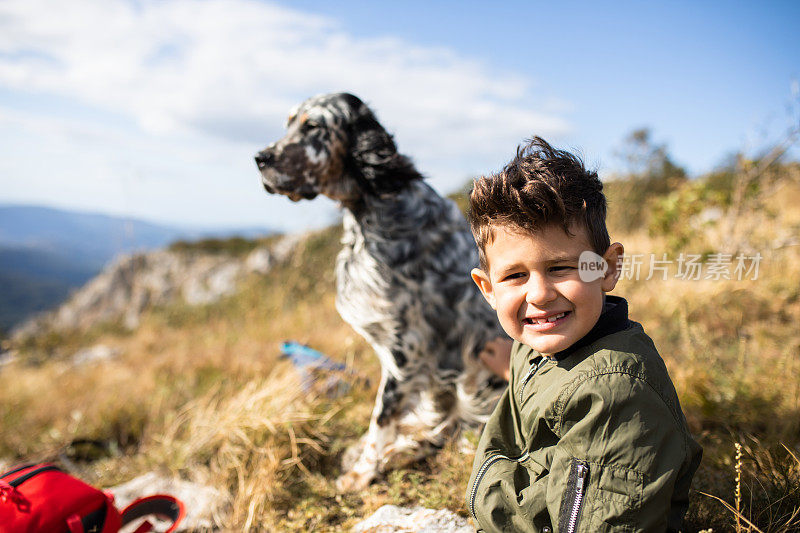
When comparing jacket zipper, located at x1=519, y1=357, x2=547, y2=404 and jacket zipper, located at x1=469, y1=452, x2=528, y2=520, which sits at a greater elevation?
jacket zipper, located at x1=519, y1=357, x2=547, y2=404

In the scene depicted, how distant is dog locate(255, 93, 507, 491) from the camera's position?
2312 millimetres

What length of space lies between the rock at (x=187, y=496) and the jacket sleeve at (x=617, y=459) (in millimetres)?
1995

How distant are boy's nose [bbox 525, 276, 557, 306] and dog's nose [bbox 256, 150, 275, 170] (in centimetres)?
141

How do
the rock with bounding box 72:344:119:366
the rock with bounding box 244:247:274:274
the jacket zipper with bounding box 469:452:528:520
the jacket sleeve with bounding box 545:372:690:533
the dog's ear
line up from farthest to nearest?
the rock with bounding box 244:247:274:274
the rock with bounding box 72:344:119:366
the dog's ear
the jacket zipper with bounding box 469:452:528:520
the jacket sleeve with bounding box 545:372:690:533

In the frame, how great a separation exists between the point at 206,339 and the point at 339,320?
1976 millimetres

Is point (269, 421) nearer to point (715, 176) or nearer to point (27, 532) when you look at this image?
point (27, 532)

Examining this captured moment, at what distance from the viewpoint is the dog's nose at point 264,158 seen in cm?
222

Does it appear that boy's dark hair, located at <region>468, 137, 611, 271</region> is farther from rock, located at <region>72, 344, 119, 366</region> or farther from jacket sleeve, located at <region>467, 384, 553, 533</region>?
rock, located at <region>72, 344, 119, 366</region>

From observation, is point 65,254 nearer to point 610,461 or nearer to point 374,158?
point 374,158

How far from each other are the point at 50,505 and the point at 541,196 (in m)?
2.10

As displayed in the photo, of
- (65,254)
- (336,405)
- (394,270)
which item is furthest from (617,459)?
Result: (65,254)

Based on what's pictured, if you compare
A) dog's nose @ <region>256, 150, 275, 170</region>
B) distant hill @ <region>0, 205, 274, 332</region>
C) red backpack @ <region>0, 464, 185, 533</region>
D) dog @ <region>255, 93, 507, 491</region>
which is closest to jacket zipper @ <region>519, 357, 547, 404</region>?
dog @ <region>255, 93, 507, 491</region>

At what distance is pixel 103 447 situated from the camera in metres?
3.59

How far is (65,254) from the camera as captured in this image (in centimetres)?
14525
